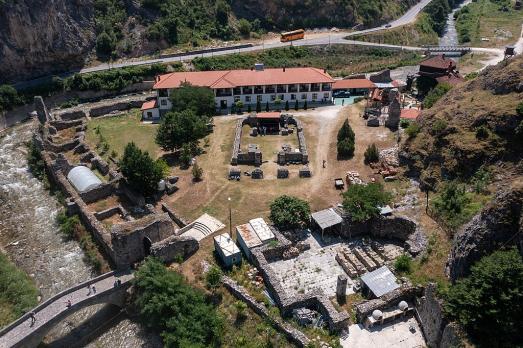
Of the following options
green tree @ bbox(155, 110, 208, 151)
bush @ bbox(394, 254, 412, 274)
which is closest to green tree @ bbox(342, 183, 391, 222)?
bush @ bbox(394, 254, 412, 274)

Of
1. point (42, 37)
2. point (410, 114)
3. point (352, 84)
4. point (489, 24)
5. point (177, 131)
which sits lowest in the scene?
point (410, 114)

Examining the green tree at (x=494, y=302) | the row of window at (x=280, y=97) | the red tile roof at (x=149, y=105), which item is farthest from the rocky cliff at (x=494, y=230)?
the red tile roof at (x=149, y=105)

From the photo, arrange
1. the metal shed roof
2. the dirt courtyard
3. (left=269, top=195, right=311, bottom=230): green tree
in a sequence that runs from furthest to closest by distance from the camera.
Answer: the dirt courtyard, (left=269, top=195, right=311, bottom=230): green tree, the metal shed roof

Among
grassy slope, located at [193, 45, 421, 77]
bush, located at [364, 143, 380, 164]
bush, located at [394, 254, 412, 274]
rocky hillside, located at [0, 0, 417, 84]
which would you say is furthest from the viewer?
grassy slope, located at [193, 45, 421, 77]

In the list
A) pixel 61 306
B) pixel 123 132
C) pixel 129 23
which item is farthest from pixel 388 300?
pixel 129 23

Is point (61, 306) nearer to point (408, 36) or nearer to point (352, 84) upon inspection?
point (352, 84)

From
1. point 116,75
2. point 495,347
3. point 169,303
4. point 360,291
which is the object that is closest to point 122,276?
point 169,303

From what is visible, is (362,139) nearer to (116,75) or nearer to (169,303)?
(169,303)

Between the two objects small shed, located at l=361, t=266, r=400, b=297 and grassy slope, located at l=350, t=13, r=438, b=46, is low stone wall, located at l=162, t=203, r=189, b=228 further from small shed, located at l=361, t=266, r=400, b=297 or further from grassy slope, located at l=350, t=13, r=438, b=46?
grassy slope, located at l=350, t=13, r=438, b=46
